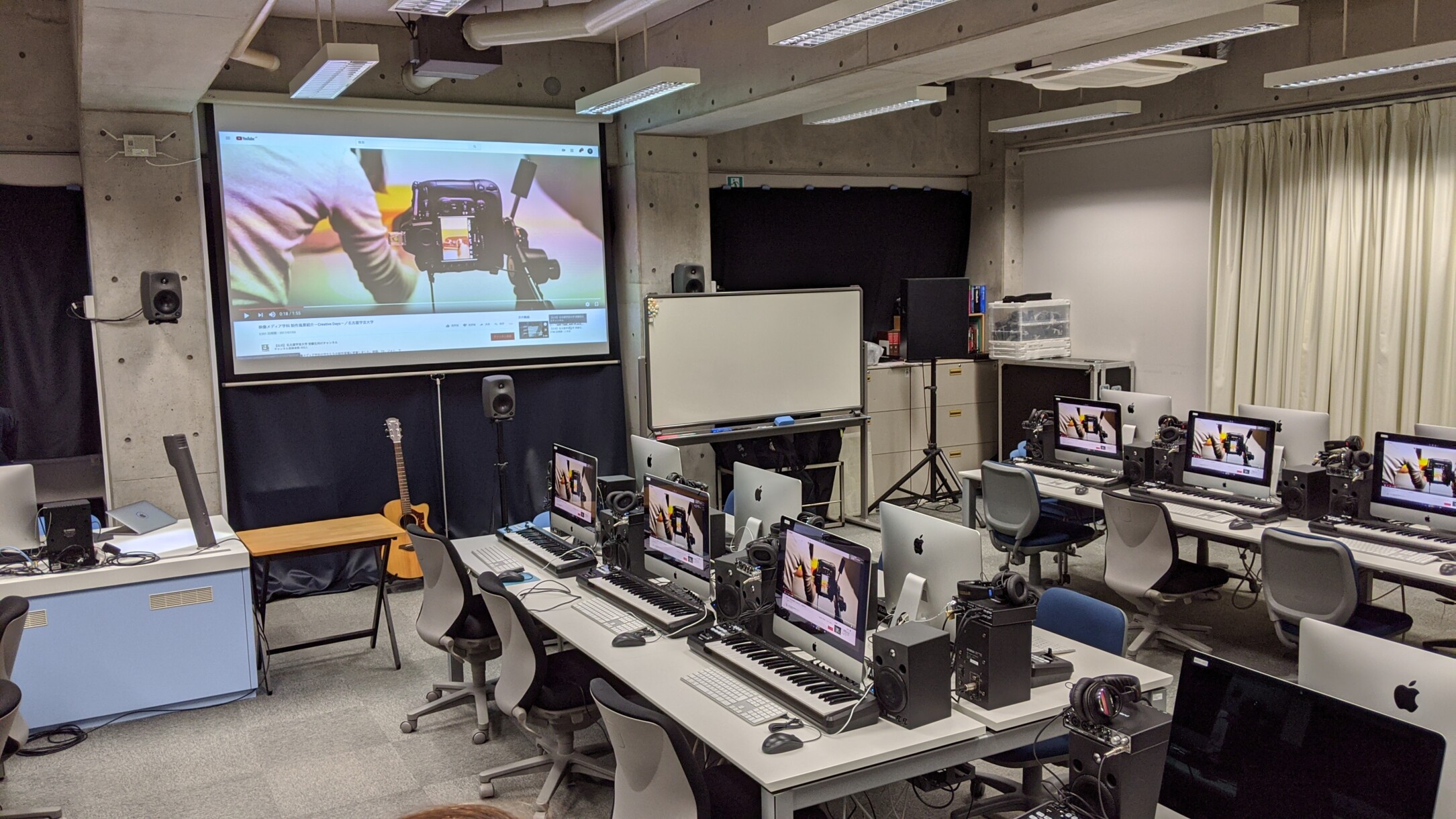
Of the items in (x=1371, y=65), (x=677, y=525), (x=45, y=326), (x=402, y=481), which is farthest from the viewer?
(x=402, y=481)

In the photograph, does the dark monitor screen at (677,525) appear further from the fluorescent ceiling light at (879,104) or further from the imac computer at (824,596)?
the fluorescent ceiling light at (879,104)

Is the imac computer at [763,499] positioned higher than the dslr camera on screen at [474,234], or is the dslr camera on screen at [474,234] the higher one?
the dslr camera on screen at [474,234]

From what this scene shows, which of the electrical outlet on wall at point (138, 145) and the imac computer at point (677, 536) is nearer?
the imac computer at point (677, 536)

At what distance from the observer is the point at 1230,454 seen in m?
5.70

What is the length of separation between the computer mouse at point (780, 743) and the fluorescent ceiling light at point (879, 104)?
4.30 metres

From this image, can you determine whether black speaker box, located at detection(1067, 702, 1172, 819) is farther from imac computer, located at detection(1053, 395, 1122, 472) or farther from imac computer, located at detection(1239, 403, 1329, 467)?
imac computer, located at detection(1053, 395, 1122, 472)

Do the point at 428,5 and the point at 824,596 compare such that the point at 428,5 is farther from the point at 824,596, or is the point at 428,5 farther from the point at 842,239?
the point at 842,239

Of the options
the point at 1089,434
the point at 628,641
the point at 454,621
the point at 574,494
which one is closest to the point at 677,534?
the point at 628,641

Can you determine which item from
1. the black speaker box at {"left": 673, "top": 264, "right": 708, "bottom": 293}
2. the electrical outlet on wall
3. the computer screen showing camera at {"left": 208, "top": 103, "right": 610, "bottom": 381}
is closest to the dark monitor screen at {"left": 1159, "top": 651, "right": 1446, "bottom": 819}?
the black speaker box at {"left": 673, "top": 264, "right": 708, "bottom": 293}

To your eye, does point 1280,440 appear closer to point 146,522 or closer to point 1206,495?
point 1206,495

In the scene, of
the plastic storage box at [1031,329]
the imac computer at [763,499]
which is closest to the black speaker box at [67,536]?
the imac computer at [763,499]

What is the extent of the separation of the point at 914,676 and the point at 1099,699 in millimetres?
603

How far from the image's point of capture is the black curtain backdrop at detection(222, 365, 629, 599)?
681cm

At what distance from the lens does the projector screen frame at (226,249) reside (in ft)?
21.4
